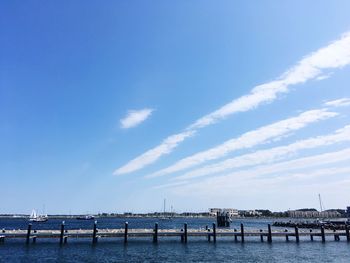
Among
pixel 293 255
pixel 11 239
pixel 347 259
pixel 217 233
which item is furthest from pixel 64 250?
pixel 347 259

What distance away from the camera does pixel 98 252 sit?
55.4m

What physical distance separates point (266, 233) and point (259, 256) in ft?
65.6

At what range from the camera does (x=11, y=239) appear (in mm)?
68562

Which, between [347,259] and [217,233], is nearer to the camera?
[347,259]

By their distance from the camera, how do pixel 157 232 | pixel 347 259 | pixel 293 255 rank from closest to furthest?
pixel 347 259 → pixel 293 255 → pixel 157 232

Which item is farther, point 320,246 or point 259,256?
point 320,246

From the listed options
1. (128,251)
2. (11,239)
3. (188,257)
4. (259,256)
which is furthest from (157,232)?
(11,239)

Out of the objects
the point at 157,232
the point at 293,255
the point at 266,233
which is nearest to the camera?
the point at 293,255

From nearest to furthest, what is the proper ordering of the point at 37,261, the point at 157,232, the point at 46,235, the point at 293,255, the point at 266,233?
the point at 37,261 < the point at 293,255 < the point at 46,235 < the point at 157,232 < the point at 266,233

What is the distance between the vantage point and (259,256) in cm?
5350

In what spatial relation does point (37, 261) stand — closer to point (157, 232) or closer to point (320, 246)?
point (157, 232)

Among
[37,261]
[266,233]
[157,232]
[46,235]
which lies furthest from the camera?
[266,233]

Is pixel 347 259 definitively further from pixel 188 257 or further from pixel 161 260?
pixel 161 260

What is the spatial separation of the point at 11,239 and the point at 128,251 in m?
27.7
